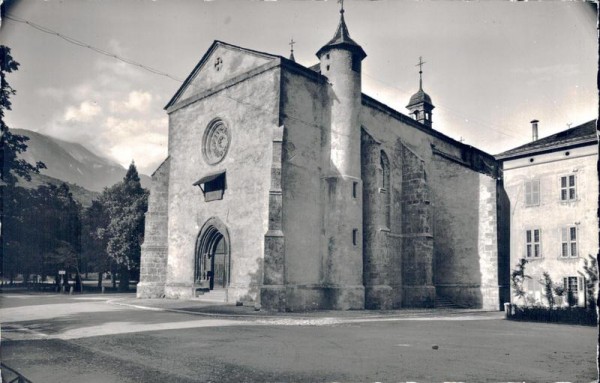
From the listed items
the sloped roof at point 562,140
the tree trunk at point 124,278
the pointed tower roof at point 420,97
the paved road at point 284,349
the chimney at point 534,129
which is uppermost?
the pointed tower roof at point 420,97

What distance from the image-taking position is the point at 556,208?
25.7m

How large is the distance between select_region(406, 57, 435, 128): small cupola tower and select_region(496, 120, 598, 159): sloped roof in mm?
13770

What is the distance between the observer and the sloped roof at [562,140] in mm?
25297

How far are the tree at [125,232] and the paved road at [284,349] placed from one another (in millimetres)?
23799

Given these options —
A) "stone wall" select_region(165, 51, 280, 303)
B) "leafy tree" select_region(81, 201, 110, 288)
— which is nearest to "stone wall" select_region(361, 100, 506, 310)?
"stone wall" select_region(165, 51, 280, 303)

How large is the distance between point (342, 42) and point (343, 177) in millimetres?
7242

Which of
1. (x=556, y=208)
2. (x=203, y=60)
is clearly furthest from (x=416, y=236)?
(x=203, y=60)

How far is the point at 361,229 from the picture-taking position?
24.5 m

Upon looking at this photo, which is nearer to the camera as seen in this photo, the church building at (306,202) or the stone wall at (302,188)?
the stone wall at (302,188)

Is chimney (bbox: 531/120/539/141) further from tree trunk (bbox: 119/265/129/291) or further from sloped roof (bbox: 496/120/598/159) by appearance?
tree trunk (bbox: 119/265/129/291)

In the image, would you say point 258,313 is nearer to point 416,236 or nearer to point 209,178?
point 209,178

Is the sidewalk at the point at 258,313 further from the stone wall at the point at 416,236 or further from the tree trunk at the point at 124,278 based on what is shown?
the tree trunk at the point at 124,278

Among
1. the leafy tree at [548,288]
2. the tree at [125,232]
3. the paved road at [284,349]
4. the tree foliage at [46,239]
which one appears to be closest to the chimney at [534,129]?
the leafy tree at [548,288]

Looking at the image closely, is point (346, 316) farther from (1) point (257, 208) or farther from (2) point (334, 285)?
(1) point (257, 208)
